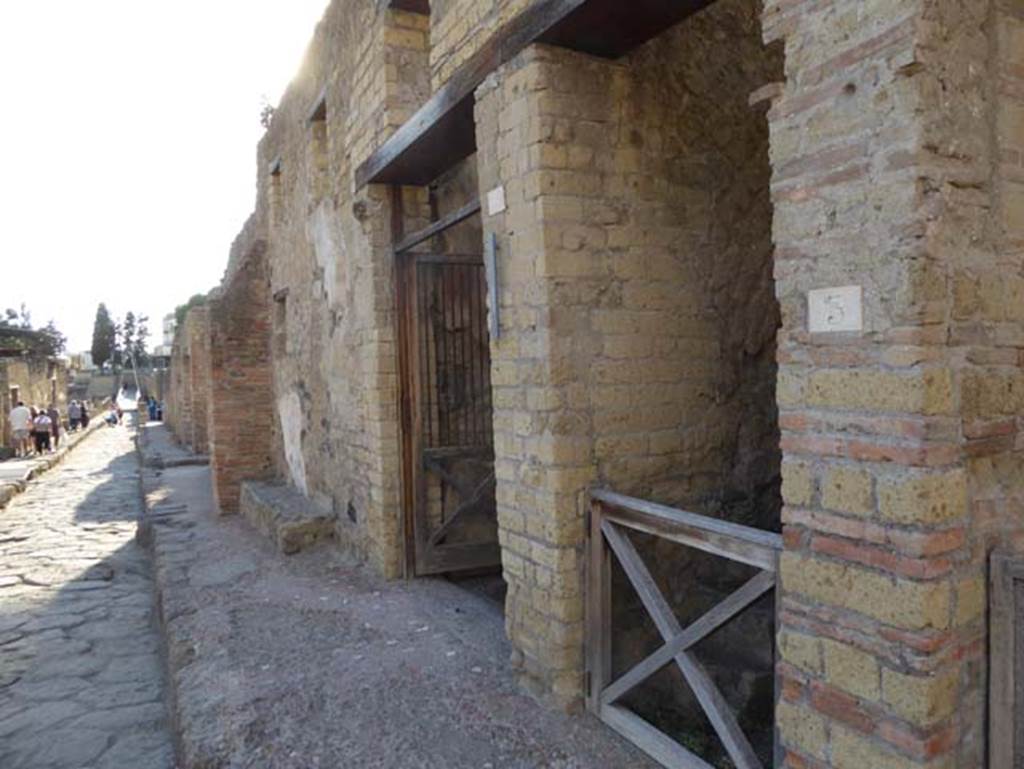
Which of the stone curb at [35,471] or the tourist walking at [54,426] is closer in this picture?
the stone curb at [35,471]

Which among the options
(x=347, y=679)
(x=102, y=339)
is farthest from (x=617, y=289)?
(x=102, y=339)

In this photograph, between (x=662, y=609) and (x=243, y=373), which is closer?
(x=662, y=609)

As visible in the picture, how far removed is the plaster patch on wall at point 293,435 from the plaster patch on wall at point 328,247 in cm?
185

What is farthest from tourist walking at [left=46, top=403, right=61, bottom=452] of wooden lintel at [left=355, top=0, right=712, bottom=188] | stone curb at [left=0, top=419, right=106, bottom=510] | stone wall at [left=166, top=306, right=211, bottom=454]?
wooden lintel at [left=355, top=0, right=712, bottom=188]

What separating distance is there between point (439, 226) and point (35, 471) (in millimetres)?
15043

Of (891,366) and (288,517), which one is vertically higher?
(891,366)

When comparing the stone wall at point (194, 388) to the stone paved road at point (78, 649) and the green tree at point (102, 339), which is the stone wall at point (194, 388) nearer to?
the stone paved road at point (78, 649)

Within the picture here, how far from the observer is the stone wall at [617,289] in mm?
3281

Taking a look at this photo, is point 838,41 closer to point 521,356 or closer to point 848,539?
point 848,539

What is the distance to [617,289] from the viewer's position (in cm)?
340

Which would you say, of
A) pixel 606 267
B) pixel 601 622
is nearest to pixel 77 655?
pixel 601 622

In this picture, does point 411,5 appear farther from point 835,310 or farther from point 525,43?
point 835,310

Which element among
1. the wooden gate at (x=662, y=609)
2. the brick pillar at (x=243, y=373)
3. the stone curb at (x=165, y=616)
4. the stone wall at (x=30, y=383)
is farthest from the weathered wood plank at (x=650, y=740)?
the stone wall at (x=30, y=383)

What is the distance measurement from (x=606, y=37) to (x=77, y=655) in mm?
5508
